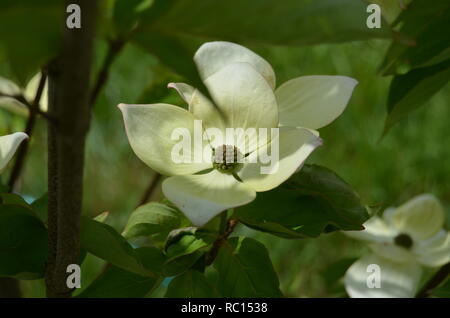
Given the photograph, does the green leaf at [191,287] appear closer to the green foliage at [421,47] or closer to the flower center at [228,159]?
the flower center at [228,159]

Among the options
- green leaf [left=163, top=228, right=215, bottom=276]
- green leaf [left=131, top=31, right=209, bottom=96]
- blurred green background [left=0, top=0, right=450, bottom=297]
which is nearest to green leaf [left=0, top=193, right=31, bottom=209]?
green leaf [left=163, top=228, right=215, bottom=276]

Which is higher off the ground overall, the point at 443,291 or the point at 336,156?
the point at 336,156

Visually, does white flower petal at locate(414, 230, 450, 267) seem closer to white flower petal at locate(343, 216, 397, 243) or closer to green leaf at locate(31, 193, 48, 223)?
white flower petal at locate(343, 216, 397, 243)

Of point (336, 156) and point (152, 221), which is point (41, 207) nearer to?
point (152, 221)

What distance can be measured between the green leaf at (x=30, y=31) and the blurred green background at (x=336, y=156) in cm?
115

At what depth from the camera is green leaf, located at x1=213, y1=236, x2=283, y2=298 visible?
0.49 m

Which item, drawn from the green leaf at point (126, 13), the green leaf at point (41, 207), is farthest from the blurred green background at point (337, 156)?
the green leaf at point (126, 13)

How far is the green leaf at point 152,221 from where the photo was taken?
0.50 metres

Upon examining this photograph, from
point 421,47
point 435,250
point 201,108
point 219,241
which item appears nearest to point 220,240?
point 219,241

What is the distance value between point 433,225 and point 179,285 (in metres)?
0.36

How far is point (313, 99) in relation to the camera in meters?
0.49

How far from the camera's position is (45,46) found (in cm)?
22

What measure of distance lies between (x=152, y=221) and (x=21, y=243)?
0.10 metres
